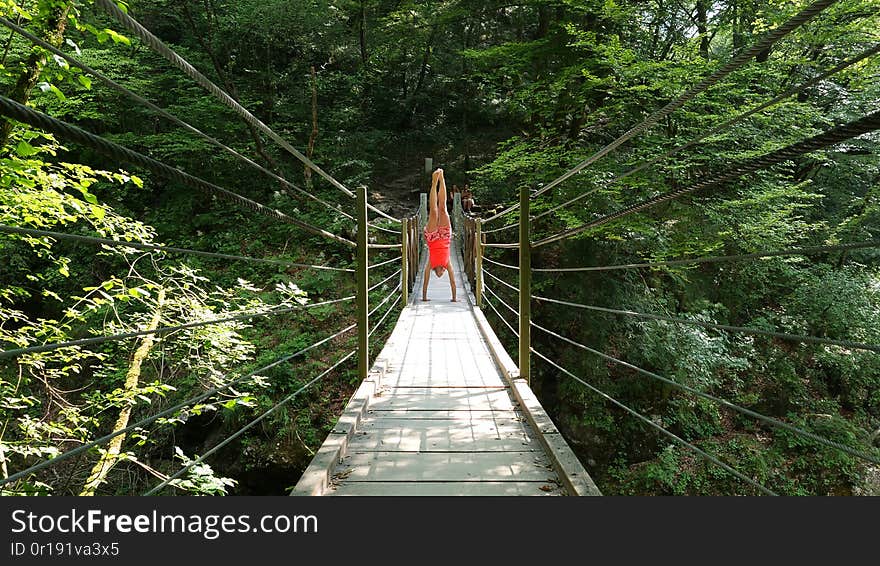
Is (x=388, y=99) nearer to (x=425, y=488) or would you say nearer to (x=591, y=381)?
(x=591, y=381)

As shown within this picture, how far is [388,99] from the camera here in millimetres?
15219

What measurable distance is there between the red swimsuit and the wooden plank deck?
6.53ft

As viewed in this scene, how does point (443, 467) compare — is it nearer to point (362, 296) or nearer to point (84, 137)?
point (362, 296)

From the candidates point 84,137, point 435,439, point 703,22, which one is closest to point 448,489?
point 435,439

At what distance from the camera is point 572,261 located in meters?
7.91

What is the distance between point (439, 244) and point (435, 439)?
11.3 feet

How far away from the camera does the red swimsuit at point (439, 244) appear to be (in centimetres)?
538

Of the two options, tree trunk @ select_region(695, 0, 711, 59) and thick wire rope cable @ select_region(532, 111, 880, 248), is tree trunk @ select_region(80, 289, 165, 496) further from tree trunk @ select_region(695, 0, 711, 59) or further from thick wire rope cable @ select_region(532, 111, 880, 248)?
tree trunk @ select_region(695, 0, 711, 59)

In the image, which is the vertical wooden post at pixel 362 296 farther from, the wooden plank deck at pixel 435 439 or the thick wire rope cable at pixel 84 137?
the thick wire rope cable at pixel 84 137

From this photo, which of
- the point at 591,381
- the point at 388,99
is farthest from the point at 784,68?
the point at 388,99

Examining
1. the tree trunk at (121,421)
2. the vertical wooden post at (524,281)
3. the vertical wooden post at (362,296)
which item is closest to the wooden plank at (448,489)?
the vertical wooden post at (362,296)

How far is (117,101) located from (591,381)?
989 cm

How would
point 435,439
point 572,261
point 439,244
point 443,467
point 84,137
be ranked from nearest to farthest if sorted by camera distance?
1. point 84,137
2. point 443,467
3. point 435,439
4. point 439,244
5. point 572,261

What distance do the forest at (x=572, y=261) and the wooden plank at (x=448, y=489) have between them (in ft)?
8.34
